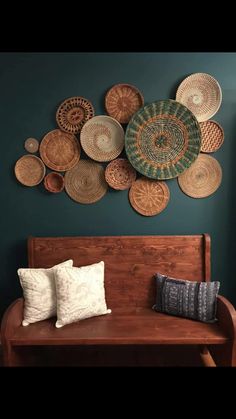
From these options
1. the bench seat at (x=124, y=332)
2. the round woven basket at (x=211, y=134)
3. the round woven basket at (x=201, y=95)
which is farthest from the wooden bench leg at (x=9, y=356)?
the round woven basket at (x=201, y=95)

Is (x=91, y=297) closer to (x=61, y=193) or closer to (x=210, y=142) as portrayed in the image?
(x=61, y=193)

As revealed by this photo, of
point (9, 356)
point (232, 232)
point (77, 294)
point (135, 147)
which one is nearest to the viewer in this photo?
point (9, 356)

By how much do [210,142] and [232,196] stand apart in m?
0.44

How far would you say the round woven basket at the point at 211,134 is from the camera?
2.10m

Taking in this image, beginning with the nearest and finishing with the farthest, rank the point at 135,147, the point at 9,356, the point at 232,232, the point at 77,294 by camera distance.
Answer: the point at 9,356 → the point at 77,294 → the point at 135,147 → the point at 232,232

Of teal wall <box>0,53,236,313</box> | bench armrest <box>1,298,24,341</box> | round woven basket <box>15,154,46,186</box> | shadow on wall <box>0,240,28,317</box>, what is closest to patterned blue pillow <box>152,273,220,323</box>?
teal wall <box>0,53,236,313</box>

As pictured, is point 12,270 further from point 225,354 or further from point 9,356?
point 225,354

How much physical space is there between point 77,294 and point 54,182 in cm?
84

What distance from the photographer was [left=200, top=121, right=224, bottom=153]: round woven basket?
2100 mm

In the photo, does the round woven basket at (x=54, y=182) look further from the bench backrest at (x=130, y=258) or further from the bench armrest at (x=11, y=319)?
the bench armrest at (x=11, y=319)

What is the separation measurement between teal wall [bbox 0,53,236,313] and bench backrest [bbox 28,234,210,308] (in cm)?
12

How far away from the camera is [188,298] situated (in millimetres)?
1924

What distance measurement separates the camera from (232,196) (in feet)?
7.18

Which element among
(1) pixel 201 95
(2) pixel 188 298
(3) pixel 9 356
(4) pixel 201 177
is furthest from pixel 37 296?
(1) pixel 201 95
